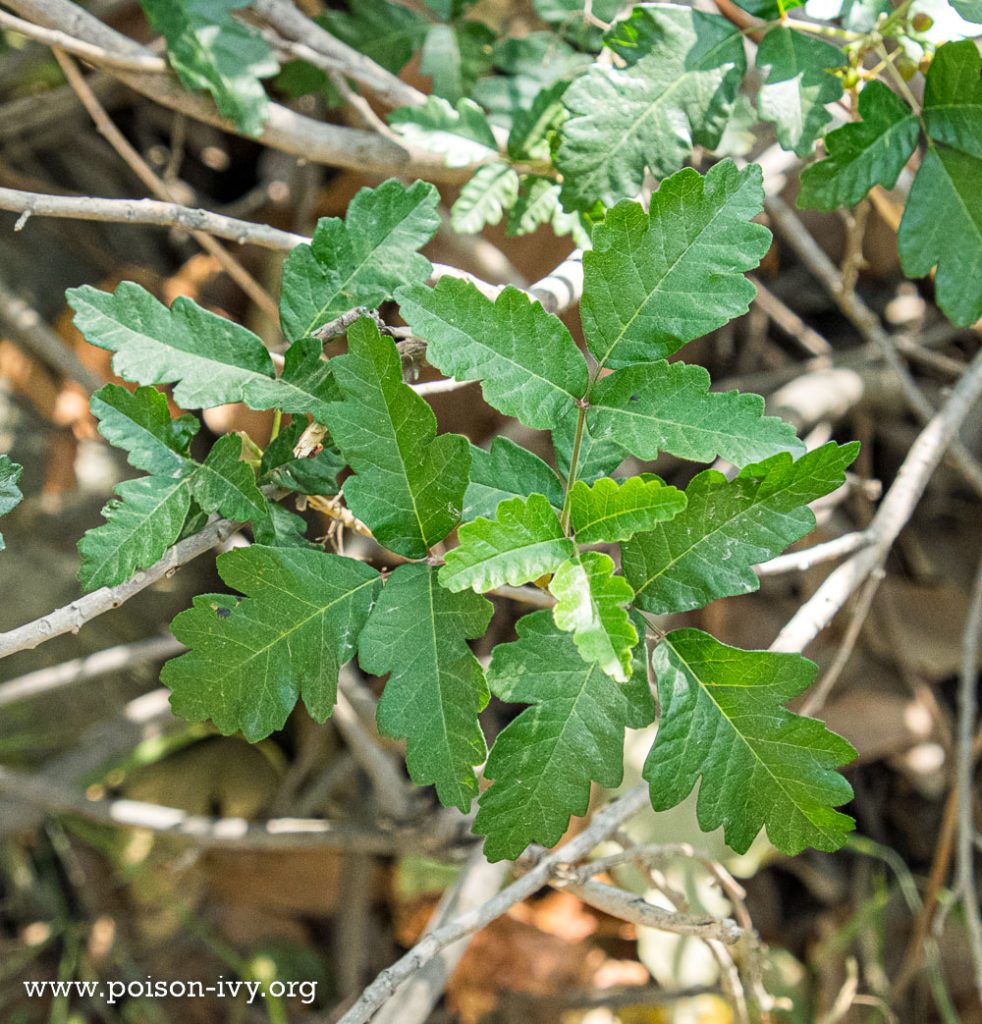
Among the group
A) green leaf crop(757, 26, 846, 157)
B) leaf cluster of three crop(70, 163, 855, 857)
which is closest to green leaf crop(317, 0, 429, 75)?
green leaf crop(757, 26, 846, 157)

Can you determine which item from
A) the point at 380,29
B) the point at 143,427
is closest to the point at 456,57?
the point at 380,29

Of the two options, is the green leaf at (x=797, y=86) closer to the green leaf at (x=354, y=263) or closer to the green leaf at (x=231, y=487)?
the green leaf at (x=354, y=263)

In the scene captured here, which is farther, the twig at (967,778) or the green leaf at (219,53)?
the twig at (967,778)

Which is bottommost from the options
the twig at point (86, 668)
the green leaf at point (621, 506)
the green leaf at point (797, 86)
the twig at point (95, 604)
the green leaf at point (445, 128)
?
the twig at point (86, 668)

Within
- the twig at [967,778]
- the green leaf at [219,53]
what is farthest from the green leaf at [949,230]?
the green leaf at [219,53]

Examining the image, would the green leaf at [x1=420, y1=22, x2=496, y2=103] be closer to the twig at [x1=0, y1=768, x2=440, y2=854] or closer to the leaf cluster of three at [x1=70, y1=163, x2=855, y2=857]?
the leaf cluster of three at [x1=70, y1=163, x2=855, y2=857]

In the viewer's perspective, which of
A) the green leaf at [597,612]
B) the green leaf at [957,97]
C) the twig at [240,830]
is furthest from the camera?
the twig at [240,830]

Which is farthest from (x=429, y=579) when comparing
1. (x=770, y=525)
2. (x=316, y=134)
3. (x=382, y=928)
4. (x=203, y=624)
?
(x=382, y=928)
